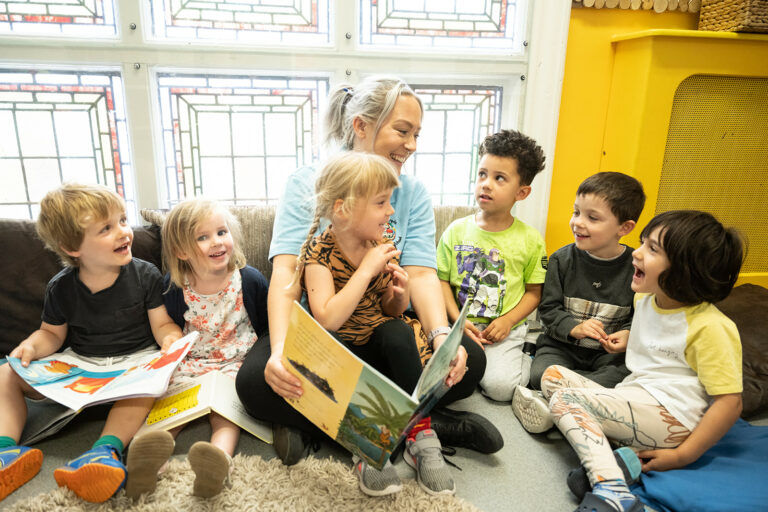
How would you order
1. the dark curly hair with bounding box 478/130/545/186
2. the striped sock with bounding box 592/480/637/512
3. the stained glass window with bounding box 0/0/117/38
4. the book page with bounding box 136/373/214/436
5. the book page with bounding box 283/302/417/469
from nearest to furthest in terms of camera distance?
the book page with bounding box 283/302/417/469 → the striped sock with bounding box 592/480/637/512 → the book page with bounding box 136/373/214/436 → the dark curly hair with bounding box 478/130/545/186 → the stained glass window with bounding box 0/0/117/38

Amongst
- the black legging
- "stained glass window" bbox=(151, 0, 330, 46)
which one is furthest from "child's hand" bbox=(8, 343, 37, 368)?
"stained glass window" bbox=(151, 0, 330, 46)

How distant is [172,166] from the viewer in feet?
6.51

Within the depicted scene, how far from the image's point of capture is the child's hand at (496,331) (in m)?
1.67

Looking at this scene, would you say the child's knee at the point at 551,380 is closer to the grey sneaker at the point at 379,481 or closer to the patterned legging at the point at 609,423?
the patterned legging at the point at 609,423

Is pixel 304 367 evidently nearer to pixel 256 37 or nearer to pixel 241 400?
pixel 241 400

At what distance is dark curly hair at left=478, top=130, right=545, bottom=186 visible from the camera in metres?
1.62

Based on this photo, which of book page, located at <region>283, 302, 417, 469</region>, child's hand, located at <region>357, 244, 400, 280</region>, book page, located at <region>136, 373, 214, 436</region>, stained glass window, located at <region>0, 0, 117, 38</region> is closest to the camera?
book page, located at <region>283, 302, 417, 469</region>

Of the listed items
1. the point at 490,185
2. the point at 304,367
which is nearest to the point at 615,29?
the point at 490,185

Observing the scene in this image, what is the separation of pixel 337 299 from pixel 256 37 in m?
1.32

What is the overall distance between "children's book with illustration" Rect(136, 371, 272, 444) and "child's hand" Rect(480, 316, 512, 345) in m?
0.77

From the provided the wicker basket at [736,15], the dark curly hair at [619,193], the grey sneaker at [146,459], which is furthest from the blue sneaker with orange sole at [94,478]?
the wicker basket at [736,15]

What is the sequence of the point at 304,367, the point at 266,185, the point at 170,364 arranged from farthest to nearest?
1. the point at 266,185
2. the point at 170,364
3. the point at 304,367

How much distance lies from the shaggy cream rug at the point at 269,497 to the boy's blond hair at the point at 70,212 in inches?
25.5

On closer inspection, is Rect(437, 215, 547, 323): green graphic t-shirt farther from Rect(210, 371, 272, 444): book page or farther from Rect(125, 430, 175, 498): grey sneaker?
Rect(125, 430, 175, 498): grey sneaker
